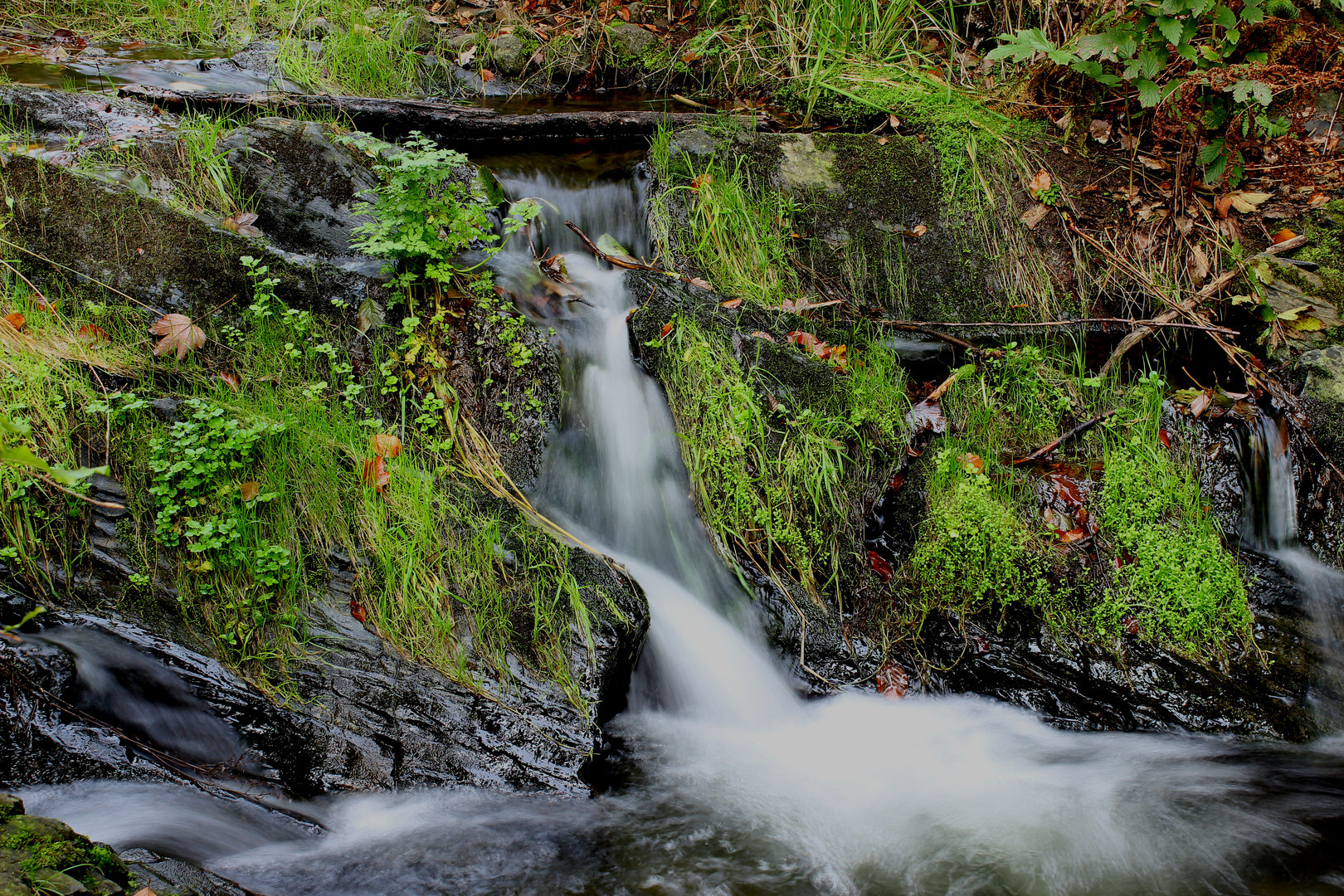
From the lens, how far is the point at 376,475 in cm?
291

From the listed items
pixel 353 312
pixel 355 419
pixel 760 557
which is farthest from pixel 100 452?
pixel 760 557

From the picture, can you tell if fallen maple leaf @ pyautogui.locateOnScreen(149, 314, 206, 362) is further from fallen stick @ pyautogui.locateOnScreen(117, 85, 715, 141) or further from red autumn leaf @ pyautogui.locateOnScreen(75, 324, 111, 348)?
fallen stick @ pyautogui.locateOnScreen(117, 85, 715, 141)

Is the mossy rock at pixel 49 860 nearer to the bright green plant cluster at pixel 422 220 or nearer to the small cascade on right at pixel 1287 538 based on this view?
the bright green plant cluster at pixel 422 220

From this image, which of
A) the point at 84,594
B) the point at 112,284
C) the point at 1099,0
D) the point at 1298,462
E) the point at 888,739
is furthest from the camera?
the point at 1099,0

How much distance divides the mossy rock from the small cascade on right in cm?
405

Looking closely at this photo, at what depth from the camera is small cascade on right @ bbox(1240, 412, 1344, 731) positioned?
313 centimetres

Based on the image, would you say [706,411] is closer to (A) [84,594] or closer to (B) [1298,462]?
(A) [84,594]

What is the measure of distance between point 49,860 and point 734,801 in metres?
1.96

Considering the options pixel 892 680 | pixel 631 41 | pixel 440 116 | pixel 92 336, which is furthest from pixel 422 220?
pixel 631 41

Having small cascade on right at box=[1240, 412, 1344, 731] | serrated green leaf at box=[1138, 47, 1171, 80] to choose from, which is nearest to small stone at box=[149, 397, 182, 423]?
small cascade on right at box=[1240, 412, 1344, 731]

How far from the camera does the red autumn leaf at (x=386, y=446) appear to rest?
3004 millimetres

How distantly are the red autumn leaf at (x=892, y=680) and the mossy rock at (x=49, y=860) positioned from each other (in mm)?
2549

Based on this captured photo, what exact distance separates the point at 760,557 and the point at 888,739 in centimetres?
87

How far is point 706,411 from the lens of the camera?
341 centimetres
